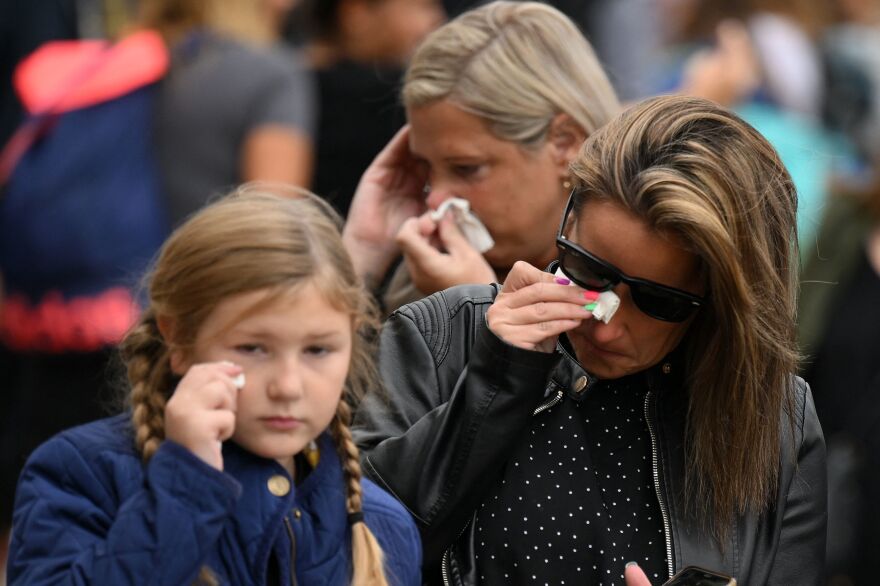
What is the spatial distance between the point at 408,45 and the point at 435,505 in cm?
332

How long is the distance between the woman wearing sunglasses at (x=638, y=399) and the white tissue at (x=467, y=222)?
64 cm

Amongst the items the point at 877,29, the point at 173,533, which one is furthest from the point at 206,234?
the point at 877,29

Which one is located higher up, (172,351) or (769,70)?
(172,351)

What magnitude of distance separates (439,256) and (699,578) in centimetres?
107

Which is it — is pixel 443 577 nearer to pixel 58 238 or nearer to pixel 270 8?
pixel 58 238

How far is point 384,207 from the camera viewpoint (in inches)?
148

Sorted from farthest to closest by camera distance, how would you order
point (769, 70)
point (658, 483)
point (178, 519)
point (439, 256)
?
point (769, 70), point (439, 256), point (658, 483), point (178, 519)

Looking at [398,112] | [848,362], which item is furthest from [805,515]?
[848,362]

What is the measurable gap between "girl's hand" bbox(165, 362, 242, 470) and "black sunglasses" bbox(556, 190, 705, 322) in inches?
25.8

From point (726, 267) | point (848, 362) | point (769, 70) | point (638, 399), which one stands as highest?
point (726, 267)

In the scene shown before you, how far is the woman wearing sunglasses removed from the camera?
8.73 feet

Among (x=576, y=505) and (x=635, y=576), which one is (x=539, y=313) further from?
(x=635, y=576)

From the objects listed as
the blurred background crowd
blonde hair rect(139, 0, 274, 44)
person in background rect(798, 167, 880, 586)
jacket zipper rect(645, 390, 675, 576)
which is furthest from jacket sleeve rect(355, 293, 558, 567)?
blonde hair rect(139, 0, 274, 44)

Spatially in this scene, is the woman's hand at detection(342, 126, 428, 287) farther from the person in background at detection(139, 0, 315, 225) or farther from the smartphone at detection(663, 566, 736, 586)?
the smartphone at detection(663, 566, 736, 586)
